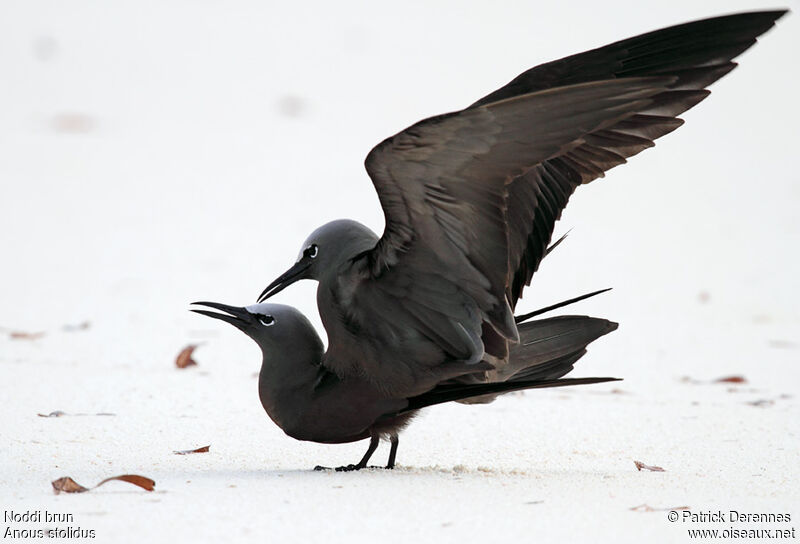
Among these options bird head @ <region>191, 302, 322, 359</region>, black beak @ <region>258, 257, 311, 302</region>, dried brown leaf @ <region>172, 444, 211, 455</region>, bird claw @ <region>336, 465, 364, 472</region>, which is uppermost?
black beak @ <region>258, 257, 311, 302</region>

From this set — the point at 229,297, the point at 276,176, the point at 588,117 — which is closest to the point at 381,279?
the point at 588,117

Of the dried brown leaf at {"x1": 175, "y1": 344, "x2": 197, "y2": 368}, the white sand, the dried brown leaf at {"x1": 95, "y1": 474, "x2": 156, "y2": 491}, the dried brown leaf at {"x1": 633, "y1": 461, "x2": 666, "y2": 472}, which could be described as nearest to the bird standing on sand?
the white sand

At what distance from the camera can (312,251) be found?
3682 mm

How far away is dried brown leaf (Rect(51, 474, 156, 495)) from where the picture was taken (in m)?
3.11

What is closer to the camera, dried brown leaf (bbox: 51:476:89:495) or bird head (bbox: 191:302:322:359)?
dried brown leaf (bbox: 51:476:89:495)

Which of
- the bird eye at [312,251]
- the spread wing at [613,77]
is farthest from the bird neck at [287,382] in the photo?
the spread wing at [613,77]

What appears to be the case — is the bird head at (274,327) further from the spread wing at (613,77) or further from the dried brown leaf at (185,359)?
the dried brown leaf at (185,359)

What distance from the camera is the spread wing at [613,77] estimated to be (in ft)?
11.3

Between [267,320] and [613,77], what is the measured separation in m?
1.38

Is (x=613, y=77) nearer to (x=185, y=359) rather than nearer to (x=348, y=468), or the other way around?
(x=348, y=468)

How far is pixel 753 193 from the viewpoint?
8.79m

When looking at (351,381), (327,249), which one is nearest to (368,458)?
(351,381)

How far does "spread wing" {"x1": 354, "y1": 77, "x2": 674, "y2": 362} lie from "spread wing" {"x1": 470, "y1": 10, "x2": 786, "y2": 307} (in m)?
0.18

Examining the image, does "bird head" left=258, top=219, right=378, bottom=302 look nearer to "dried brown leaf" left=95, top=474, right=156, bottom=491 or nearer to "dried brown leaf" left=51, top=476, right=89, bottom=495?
"dried brown leaf" left=95, top=474, right=156, bottom=491
